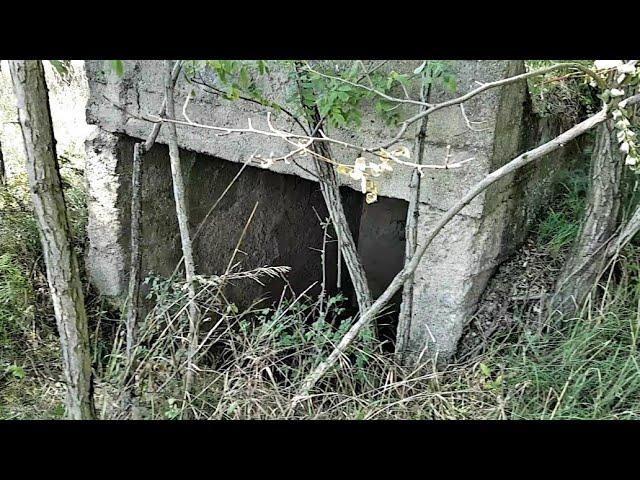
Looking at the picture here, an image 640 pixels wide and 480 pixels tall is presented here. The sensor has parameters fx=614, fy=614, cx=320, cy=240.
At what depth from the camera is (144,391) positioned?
2234 millimetres

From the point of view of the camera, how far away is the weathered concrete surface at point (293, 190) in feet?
8.07

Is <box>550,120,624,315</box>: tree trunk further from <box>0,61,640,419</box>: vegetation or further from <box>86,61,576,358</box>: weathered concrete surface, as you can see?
<box>86,61,576,358</box>: weathered concrete surface

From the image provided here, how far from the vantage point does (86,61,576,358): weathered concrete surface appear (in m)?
2.46

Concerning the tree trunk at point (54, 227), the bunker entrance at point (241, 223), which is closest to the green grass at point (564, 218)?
the bunker entrance at point (241, 223)

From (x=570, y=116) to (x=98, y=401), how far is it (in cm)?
250

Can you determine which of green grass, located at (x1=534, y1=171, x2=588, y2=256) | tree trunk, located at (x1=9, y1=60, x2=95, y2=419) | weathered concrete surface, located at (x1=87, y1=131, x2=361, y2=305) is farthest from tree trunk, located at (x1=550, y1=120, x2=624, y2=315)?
tree trunk, located at (x1=9, y1=60, x2=95, y2=419)

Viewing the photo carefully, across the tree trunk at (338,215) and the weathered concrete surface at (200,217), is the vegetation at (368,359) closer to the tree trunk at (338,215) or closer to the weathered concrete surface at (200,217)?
the tree trunk at (338,215)

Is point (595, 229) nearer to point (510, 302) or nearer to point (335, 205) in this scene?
point (510, 302)

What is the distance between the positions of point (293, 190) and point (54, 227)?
2763 mm

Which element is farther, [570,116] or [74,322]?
[570,116]

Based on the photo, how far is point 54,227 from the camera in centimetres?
146

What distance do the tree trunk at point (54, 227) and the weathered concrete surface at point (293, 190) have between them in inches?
57.0

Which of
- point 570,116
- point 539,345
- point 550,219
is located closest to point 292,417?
point 539,345
